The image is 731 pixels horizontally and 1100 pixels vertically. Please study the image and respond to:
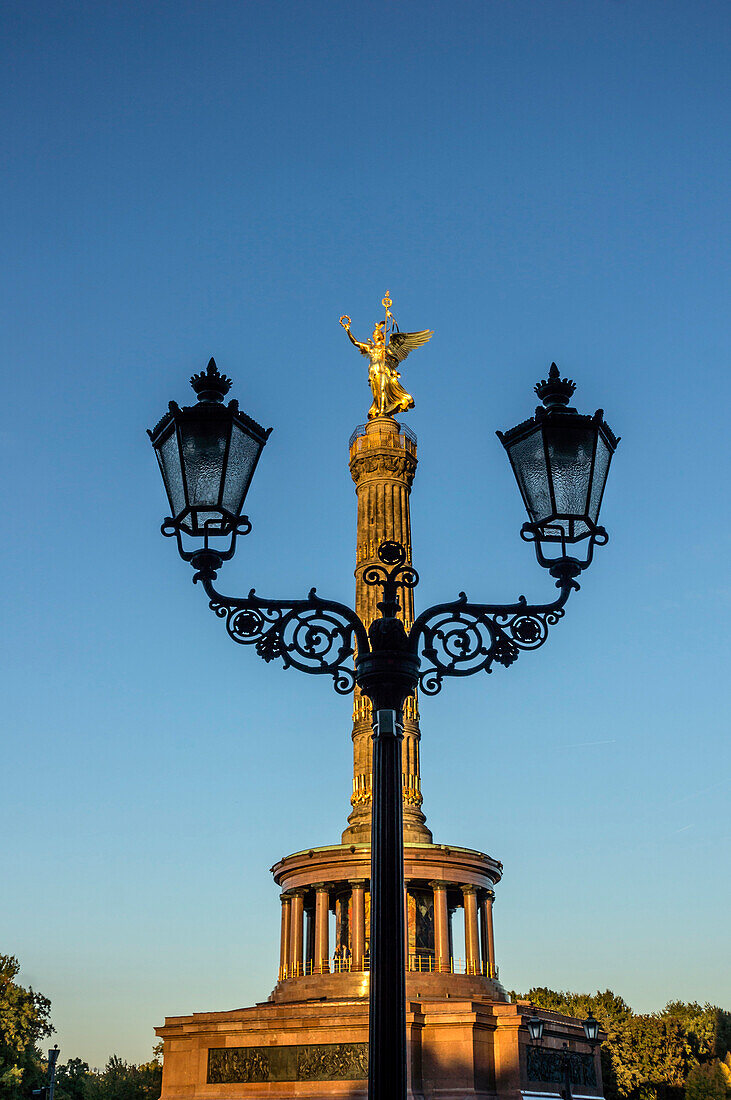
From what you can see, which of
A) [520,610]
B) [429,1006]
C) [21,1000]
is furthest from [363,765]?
[520,610]

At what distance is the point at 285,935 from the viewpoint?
1165 inches

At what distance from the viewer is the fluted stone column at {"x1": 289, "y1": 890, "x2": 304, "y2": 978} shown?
29.2m

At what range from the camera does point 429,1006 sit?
24672mm

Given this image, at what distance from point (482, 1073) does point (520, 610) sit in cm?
2185

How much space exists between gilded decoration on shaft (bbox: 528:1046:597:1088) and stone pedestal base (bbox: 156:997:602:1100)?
6cm

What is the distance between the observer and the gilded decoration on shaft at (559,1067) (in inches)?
997

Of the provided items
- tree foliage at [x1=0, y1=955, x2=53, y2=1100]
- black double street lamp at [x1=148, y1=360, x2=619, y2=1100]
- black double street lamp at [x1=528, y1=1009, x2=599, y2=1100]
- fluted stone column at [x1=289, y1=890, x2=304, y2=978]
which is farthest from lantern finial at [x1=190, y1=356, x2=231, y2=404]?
tree foliage at [x1=0, y1=955, x2=53, y2=1100]

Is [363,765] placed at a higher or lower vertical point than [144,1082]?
higher

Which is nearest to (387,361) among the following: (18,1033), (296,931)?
(296,931)

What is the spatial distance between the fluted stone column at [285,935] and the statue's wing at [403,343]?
17.0 metres

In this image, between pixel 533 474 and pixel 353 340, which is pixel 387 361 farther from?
pixel 533 474

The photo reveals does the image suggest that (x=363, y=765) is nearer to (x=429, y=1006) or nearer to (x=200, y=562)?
(x=429, y=1006)

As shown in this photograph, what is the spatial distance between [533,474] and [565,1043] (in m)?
26.0

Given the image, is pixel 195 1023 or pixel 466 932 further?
pixel 466 932
